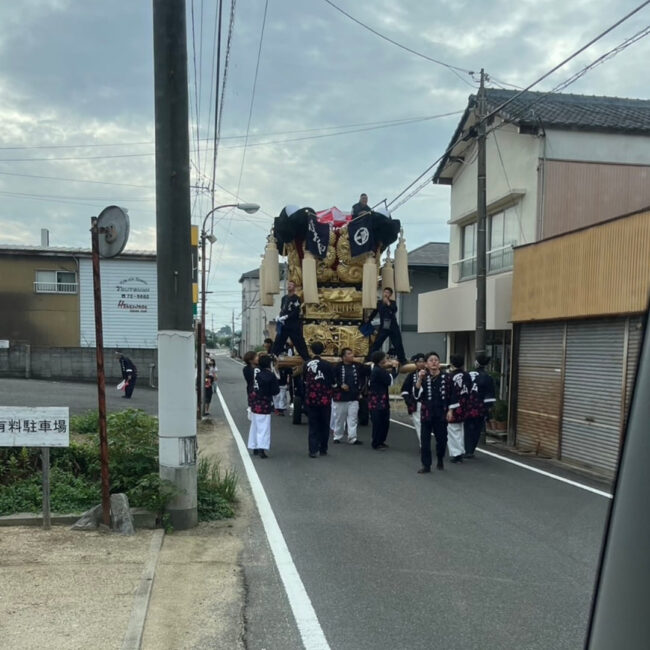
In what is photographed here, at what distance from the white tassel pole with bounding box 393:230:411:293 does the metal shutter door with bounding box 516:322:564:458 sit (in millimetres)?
2959

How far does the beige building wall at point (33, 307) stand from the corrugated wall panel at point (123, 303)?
0.49 metres

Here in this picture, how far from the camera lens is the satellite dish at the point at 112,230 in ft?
19.4

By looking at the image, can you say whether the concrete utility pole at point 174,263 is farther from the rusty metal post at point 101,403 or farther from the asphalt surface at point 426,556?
the asphalt surface at point 426,556

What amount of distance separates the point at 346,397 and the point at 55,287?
71.0ft

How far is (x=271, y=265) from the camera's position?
584 inches

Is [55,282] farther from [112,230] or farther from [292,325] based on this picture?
[112,230]

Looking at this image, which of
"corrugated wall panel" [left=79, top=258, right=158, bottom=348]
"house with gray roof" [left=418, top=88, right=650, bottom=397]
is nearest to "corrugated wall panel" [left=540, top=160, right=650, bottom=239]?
"house with gray roof" [left=418, top=88, right=650, bottom=397]

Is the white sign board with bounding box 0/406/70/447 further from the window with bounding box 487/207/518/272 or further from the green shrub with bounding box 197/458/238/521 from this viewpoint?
the window with bounding box 487/207/518/272

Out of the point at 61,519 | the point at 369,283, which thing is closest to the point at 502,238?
the point at 369,283

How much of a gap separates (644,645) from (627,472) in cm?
32

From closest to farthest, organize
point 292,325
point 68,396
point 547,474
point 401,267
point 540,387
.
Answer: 1. point 547,474
2. point 540,387
3. point 292,325
4. point 401,267
5. point 68,396

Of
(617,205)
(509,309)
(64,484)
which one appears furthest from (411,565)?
(617,205)

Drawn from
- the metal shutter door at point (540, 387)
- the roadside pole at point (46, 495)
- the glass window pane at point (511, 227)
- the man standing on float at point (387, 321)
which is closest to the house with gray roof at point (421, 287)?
the glass window pane at point (511, 227)

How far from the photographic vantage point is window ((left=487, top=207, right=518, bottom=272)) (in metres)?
15.9
